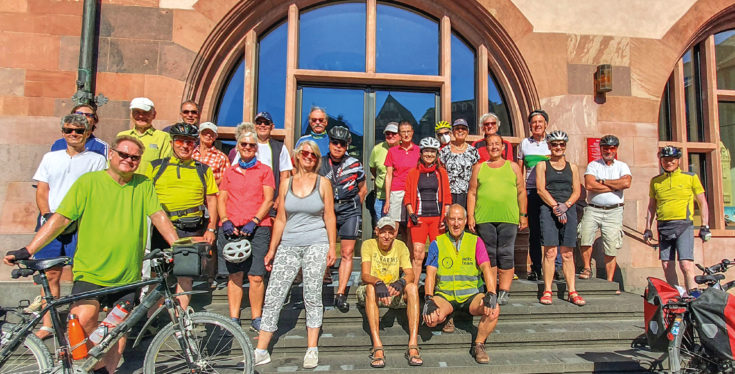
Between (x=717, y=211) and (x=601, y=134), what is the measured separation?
255 centimetres

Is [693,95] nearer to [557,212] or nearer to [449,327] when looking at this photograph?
[557,212]

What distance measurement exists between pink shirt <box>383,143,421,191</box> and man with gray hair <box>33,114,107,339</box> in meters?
3.04

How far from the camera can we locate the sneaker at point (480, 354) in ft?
12.5

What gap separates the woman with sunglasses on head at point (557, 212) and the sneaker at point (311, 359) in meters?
2.66

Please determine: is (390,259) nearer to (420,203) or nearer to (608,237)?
(420,203)

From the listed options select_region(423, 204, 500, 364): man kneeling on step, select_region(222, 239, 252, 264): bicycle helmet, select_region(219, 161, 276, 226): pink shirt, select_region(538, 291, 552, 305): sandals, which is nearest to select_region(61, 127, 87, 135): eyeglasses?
select_region(219, 161, 276, 226): pink shirt

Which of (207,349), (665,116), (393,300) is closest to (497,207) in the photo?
(393,300)

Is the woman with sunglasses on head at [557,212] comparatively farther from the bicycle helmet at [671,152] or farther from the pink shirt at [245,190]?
the pink shirt at [245,190]

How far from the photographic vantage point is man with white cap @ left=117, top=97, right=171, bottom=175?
456 centimetres

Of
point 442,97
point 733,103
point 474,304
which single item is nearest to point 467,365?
point 474,304

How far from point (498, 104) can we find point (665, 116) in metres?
2.96

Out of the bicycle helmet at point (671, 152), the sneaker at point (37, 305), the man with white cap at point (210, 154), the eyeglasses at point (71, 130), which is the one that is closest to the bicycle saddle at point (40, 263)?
the sneaker at point (37, 305)

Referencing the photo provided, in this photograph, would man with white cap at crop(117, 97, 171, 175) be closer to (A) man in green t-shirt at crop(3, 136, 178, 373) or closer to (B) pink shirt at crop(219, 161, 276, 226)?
(B) pink shirt at crop(219, 161, 276, 226)

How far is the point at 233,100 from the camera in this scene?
6781 mm
